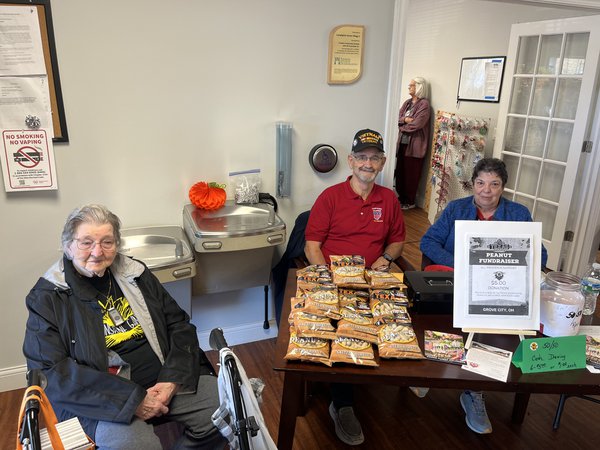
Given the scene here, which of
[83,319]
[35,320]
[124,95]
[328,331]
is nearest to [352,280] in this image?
[328,331]

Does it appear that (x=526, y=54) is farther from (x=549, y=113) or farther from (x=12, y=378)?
(x=12, y=378)

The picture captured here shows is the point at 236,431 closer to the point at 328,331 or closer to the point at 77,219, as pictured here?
the point at 328,331

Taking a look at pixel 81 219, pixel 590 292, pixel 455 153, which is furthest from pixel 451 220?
pixel 455 153

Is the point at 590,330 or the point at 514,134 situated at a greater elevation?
the point at 514,134

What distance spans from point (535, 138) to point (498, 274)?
2929 millimetres

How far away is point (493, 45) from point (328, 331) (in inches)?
162

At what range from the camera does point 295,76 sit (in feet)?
7.78

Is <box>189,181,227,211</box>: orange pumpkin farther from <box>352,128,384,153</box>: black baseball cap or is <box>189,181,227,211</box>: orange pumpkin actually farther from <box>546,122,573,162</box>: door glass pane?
<box>546,122,573,162</box>: door glass pane

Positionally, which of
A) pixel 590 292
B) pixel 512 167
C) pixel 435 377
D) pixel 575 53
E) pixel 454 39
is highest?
pixel 454 39

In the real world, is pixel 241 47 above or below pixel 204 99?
above

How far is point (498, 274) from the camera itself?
1.34 m

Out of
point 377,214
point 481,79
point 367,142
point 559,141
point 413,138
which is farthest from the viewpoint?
point 413,138

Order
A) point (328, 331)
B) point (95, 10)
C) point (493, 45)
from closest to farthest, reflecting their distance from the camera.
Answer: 1. point (328, 331)
2. point (95, 10)
3. point (493, 45)

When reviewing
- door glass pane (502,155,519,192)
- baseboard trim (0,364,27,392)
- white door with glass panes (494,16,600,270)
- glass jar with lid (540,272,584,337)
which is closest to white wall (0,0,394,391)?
baseboard trim (0,364,27,392)
